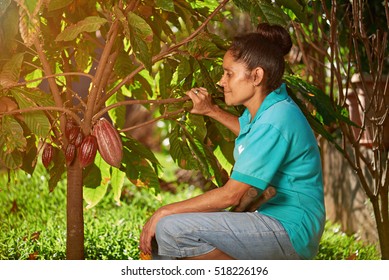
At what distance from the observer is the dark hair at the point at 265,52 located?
2.20 meters

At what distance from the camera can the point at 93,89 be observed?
252 cm

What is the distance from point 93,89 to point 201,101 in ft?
1.17

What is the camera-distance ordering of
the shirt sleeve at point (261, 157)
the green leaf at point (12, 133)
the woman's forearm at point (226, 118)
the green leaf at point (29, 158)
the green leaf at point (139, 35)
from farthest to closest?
the green leaf at point (29, 158) → the woman's forearm at point (226, 118) → the green leaf at point (12, 133) → the green leaf at point (139, 35) → the shirt sleeve at point (261, 157)

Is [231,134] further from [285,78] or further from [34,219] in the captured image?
[34,219]

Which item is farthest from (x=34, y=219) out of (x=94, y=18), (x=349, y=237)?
(x=94, y=18)

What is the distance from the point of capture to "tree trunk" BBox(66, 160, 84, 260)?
2586 millimetres

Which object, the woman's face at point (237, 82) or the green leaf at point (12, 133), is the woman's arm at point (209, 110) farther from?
the green leaf at point (12, 133)

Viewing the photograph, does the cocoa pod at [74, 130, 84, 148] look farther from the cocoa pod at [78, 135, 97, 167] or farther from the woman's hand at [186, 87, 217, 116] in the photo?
the woman's hand at [186, 87, 217, 116]

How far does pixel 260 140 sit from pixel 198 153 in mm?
601

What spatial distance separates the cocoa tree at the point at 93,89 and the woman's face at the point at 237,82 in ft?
0.68

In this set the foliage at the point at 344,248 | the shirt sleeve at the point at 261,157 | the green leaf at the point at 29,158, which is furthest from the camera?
the foliage at the point at 344,248

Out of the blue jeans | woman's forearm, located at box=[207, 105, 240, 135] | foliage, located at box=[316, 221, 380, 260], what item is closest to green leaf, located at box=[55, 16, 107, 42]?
woman's forearm, located at box=[207, 105, 240, 135]

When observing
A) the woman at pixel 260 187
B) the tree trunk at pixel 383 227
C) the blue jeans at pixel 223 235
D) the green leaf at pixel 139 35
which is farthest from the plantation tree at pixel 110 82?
the tree trunk at pixel 383 227

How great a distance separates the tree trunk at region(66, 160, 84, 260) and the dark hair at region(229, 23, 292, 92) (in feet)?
2.33
